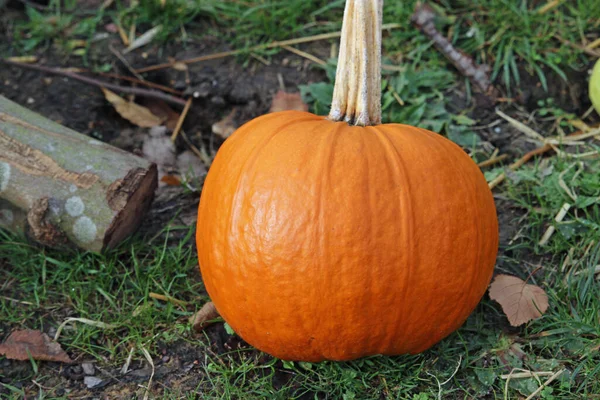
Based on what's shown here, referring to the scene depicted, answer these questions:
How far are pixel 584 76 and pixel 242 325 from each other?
8.59 feet

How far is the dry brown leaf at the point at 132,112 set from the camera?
12.4 feet

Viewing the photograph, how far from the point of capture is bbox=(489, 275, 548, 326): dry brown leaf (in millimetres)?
2551

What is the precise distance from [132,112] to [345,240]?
2142 mm

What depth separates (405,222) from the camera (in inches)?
84.7

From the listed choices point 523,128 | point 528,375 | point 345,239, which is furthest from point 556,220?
point 345,239

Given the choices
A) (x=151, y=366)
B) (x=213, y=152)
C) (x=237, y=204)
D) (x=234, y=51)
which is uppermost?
(x=234, y=51)

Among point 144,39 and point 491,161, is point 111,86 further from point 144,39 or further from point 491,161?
point 491,161

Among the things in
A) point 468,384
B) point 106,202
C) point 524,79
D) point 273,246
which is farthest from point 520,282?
point 106,202

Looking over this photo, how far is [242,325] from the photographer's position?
2340 mm

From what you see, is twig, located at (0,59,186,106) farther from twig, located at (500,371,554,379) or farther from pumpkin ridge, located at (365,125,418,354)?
twig, located at (500,371,554,379)

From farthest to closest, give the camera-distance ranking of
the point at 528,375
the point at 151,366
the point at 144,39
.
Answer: the point at 144,39 < the point at 151,366 < the point at 528,375

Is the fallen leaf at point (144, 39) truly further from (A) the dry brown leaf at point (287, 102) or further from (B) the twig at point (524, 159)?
(B) the twig at point (524, 159)

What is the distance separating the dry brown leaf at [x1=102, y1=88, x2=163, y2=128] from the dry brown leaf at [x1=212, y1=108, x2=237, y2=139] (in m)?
0.38

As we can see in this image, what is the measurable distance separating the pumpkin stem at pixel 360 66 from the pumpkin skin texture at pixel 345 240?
0.15 metres
